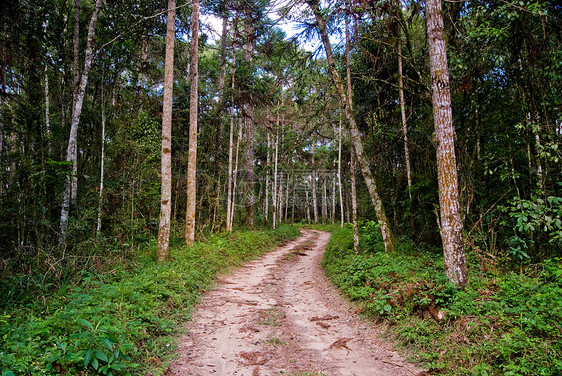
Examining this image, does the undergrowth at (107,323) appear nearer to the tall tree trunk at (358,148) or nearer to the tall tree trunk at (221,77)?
the tall tree trunk at (358,148)

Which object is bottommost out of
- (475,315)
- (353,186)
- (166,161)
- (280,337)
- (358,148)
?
(280,337)

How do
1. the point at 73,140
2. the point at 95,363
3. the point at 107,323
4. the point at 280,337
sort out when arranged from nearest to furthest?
the point at 95,363 < the point at 107,323 < the point at 280,337 < the point at 73,140

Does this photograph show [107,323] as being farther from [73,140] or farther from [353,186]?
[353,186]

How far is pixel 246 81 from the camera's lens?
14.4 meters

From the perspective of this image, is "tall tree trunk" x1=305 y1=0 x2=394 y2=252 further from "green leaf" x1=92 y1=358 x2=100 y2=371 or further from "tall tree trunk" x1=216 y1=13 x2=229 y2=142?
"green leaf" x1=92 y1=358 x2=100 y2=371

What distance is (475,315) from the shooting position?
3.99 metres

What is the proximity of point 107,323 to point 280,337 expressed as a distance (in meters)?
2.46

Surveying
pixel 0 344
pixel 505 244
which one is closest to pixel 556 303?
pixel 505 244

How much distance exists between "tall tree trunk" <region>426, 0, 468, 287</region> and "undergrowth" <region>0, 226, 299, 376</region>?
4.59 metres

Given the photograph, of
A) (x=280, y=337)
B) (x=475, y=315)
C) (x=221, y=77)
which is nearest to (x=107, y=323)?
(x=280, y=337)

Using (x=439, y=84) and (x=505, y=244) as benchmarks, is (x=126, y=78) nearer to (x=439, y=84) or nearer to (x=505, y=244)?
(x=439, y=84)

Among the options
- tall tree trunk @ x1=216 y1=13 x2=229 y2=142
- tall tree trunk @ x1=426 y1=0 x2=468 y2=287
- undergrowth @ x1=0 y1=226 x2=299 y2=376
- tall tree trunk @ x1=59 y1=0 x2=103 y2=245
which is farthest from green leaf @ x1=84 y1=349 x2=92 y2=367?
tall tree trunk @ x1=216 y1=13 x2=229 y2=142

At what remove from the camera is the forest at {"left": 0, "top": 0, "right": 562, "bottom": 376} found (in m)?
3.71

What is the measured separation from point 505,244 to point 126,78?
15.1 metres
